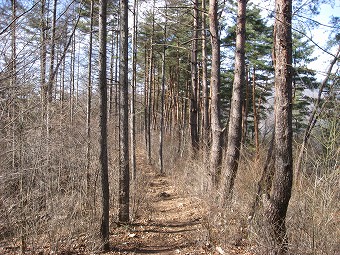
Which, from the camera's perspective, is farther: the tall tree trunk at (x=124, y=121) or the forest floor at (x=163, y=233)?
the tall tree trunk at (x=124, y=121)

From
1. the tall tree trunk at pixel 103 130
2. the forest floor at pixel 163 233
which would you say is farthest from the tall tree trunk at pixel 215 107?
the tall tree trunk at pixel 103 130

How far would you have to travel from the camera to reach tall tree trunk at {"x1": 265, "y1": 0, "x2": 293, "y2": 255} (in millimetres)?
4098

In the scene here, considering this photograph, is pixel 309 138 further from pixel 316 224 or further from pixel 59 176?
pixel 59 176

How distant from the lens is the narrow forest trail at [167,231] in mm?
5504

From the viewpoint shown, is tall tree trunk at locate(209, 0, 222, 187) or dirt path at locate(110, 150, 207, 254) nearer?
dirt path at locate(110, 150, 207, 254)

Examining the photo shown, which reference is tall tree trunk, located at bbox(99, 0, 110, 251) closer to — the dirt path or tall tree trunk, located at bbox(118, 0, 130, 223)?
the dirt path

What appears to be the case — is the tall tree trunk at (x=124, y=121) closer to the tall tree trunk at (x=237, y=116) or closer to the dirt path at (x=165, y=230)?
the dirt path at (x=165, y=230)

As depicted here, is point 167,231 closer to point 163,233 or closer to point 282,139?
point 163,233

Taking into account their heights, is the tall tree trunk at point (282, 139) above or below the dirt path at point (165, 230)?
above

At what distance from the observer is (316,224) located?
3992 mm

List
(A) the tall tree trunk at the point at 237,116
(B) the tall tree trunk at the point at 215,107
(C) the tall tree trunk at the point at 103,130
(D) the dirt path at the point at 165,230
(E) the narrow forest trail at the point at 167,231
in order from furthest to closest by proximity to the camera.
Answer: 1. (B) the tall tree trunk at the point at 215,107
2. (A) the tall tree trunk at the point at 237,116
3. (D) the dirt path at the point at 165,230
4. (E) the narrow forest trail at the point at 167,231
5. (C) the tall tree trunk at the point at 103,130

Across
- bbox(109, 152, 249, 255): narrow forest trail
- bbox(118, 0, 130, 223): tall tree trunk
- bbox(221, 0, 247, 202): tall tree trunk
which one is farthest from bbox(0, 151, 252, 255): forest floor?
bbox(221, 0, 247, 202): tall tree trunk

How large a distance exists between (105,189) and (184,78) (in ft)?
69.5

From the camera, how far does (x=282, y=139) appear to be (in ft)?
13.6
